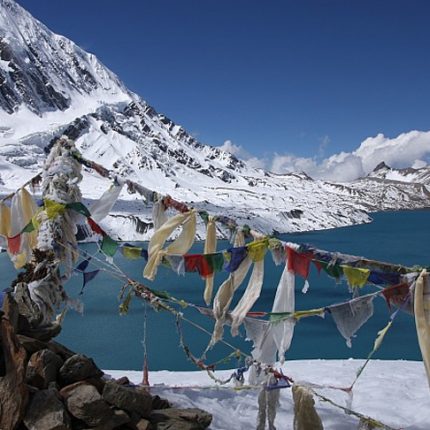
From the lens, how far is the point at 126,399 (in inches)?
222

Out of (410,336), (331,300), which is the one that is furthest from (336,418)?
(331,300)

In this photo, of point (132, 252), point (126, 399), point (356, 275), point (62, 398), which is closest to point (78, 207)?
point (132, 252)

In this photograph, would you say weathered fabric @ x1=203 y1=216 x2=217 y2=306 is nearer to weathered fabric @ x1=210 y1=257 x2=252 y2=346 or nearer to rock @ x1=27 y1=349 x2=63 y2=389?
weathered fabric @ x1=210 y1=257 x2=252 y2=346

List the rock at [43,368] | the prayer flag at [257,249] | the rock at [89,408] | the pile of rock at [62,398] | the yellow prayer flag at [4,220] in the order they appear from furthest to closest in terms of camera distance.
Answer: the yellow prayer flag at [4,220] < the prayer flag at [257,249] < the rock at [43,368] < the rock at [89,408] < the pile of rock at [62,398]

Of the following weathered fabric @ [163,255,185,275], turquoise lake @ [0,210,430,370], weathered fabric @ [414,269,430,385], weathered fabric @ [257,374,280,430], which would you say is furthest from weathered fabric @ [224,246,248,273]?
turquoise lake @ [0,210,430,370]

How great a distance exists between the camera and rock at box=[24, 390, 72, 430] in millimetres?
4996

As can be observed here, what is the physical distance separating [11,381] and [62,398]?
641 mm

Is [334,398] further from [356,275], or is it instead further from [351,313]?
[356,275]

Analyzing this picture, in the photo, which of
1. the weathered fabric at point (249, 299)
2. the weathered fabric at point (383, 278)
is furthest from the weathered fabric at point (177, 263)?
the weathered fabric at point (383, 278)

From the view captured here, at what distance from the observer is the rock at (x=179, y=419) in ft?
19.0

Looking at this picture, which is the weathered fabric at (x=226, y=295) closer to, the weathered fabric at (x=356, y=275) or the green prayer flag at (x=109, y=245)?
the weathered fabric at (x=356, y=275)

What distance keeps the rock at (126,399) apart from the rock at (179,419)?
0.20 meters

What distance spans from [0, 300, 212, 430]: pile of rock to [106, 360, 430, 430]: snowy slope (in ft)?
3.51

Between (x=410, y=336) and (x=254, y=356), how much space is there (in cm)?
2226
